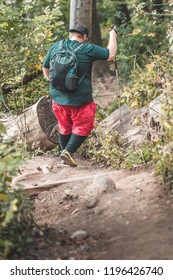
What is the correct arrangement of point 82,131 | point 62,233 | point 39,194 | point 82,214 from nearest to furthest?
point 62,233
point 82,214
point 39,194
point 82,131

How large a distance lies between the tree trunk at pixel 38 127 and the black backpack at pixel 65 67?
Answer: 1601mm

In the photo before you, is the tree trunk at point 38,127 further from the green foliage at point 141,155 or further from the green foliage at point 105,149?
the green foliage at point 141,155

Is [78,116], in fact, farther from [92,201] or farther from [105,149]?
[92,201]

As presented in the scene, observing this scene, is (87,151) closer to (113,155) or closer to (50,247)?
(113,155)

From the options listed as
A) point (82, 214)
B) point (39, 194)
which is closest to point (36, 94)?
point (39, 194)

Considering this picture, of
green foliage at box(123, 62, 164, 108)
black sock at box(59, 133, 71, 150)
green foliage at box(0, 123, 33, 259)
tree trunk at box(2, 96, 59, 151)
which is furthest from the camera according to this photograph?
tree trunk at box(2, 96, 59, 151)

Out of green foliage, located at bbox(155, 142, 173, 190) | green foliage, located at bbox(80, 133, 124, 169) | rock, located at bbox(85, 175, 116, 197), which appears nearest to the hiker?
green foliage, located at bbox(80, 133, 124, 169)

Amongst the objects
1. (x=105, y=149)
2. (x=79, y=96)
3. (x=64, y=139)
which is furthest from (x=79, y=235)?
(x=105, y=149)

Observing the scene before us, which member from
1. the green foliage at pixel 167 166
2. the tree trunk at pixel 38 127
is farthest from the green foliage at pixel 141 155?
the tree trunk at pixel 38 127

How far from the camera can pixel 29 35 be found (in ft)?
32.4

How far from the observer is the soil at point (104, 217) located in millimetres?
4746

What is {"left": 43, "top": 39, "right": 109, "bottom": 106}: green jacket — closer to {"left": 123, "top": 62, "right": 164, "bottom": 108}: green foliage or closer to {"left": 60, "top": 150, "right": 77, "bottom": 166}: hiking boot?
{"left": 123, "top": 62, "right": 164, "bottom": 108}: green foliage

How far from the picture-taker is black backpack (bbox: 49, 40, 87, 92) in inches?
285
